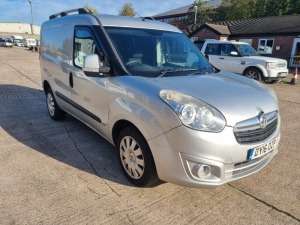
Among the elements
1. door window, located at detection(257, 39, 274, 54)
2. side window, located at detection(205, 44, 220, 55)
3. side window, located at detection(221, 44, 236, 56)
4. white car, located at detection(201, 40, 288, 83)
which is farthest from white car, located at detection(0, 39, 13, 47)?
side window, located at detection(221, 44, 236, 56)

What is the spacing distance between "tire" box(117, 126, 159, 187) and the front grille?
0.89m

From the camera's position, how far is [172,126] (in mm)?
2262

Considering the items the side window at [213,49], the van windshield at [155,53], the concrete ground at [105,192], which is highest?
the side window at [213,49]

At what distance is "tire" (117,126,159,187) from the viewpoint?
8.50 ft

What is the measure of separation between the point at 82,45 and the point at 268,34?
72.8ft

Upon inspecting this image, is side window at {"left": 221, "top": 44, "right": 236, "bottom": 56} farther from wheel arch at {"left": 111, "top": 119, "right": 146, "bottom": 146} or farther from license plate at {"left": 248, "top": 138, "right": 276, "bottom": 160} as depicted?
wheel arch at {"left": 111, "top": 119, "right": 146, "bottom": 146}

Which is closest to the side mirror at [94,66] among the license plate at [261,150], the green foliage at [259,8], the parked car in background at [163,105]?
the parked car in background at [163,105]

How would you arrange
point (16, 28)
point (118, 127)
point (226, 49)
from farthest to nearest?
point (16, 28) → point (226, 49) → point (118, 127)

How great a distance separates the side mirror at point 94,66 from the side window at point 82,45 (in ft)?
1.30

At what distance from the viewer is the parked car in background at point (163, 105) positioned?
2.27m

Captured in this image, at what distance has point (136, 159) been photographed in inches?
109

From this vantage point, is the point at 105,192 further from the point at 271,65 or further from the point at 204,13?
the point at 204,13

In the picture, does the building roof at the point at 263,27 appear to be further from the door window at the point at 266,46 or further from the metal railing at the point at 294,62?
the metal railing at the point at 294,62

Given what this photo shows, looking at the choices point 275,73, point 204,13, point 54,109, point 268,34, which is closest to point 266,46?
point 268,34
